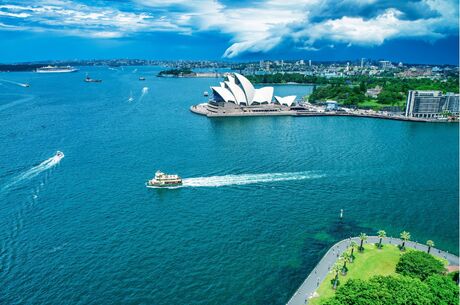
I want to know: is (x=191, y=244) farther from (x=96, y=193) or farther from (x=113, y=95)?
(x=113, y=95)

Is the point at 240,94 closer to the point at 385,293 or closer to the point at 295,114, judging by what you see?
the point at 295,114

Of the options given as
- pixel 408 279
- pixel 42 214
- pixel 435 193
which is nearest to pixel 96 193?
pixel 42 214

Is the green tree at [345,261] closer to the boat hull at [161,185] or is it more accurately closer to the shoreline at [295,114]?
the boat hull at [161,185]

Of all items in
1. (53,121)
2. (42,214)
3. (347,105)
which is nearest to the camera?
(42,214)

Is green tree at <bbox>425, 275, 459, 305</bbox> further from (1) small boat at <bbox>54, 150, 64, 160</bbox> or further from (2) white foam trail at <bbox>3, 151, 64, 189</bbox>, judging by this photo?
(1) small boat at <bbox>54, 150, 64, 160</bbox>

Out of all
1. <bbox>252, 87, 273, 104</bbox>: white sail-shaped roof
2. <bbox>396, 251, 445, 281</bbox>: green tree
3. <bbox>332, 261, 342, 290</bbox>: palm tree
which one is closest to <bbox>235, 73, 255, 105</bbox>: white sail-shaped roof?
<bbox>252, 87, 273, 104</bbox>: white sail-shaped roof

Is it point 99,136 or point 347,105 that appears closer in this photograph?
point 99,136
